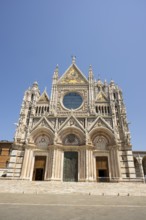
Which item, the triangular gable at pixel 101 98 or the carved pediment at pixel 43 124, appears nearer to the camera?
the carved pediment at pixel 43 124

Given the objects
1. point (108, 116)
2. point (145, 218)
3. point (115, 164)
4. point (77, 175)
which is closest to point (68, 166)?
point (77, 175)

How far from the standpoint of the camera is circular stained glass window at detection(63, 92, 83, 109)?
956 inches

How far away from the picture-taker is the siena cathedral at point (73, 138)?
18.8 m

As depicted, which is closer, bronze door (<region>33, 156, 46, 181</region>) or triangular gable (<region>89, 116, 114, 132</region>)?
bronze door (<region>33, 156, 46, 181</region>)

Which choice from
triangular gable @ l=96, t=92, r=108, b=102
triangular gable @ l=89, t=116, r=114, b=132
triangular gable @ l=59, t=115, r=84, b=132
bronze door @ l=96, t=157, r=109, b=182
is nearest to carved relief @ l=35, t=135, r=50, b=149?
triangular gable @ l=59, t=115, r=84, b=132

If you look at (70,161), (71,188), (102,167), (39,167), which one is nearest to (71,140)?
(70,161)

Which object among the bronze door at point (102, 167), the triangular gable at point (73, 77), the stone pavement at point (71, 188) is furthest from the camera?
the triangular gable at point (73, 77)

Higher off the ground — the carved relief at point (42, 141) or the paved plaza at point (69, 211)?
the carved relief at point (42, 141)

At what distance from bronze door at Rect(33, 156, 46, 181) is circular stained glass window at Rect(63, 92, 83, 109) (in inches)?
349

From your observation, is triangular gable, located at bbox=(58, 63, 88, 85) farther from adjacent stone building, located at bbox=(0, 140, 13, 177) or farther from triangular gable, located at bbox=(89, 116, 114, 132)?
adjacent stone building, located at bbox=(0, 140, 13, 177)

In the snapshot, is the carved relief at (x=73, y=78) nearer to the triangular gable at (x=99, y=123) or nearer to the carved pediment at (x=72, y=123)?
the carved pediment at (x=72, y=123)

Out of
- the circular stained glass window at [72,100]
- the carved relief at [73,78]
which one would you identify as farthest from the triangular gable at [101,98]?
the carved relief at [73,78]

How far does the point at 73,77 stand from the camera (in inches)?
1077

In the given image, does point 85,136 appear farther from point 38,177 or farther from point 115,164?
point 38,177
